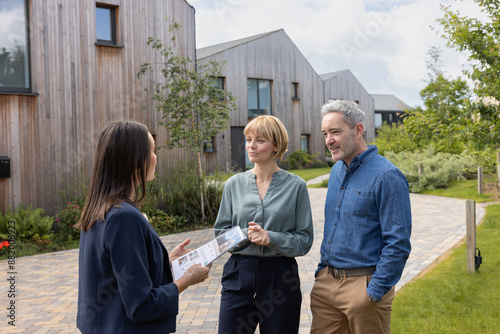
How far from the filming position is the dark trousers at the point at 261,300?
258 centimetres

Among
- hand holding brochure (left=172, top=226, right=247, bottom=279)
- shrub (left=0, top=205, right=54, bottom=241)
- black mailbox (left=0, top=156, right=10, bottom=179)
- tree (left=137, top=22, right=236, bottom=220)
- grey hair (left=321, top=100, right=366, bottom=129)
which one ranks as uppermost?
tree (left=137, top=22, right=236, bottom=220)

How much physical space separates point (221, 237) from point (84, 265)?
763mm

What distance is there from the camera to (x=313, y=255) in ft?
25.1

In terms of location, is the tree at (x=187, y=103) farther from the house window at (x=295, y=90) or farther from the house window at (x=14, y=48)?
the house window at (x=295, y=90)

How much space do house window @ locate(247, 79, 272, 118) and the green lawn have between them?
18.2 metres

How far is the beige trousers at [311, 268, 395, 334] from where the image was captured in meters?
2.40

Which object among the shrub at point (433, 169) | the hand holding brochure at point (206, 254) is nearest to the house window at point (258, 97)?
the shrub at point (433, 169)

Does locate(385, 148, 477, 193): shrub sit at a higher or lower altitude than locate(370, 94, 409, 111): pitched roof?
lower

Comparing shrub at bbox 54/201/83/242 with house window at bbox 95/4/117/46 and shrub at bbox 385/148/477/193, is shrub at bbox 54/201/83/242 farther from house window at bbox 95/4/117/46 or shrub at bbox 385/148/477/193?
shrub at bbox 385/148/477/193

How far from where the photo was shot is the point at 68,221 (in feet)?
29.0

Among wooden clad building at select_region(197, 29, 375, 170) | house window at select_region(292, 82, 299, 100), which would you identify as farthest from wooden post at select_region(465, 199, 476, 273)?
house window at select_region(292, 82, 299, 100)

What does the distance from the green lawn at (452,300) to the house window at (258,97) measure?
1818 centimetres

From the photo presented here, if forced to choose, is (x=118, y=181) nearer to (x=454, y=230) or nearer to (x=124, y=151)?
(x=124, y=151)

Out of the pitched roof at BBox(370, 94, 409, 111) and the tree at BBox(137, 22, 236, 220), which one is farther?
the pitched roof at BBox(370, 94, 409, 111)
